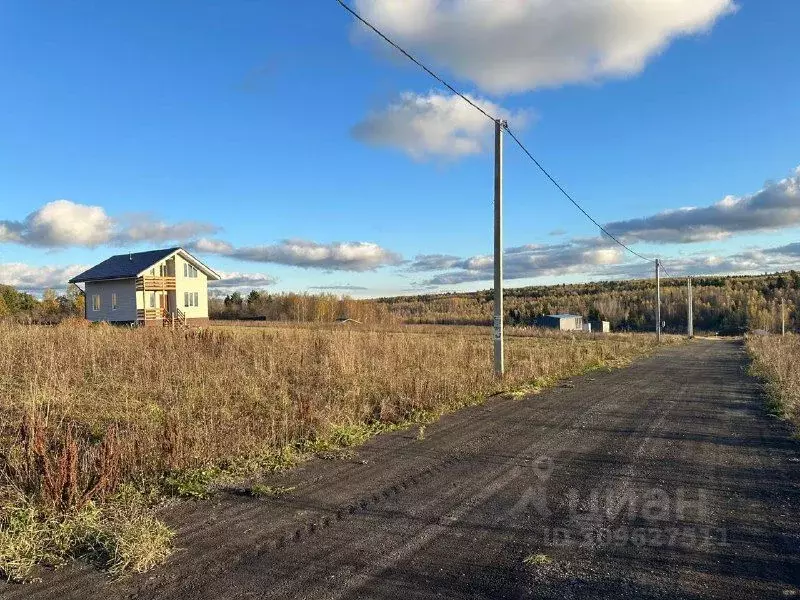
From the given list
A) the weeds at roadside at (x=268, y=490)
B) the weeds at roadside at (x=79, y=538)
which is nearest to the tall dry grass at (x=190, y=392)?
the weeds at roadside at (x=79, y=538)

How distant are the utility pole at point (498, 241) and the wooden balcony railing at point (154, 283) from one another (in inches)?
1340

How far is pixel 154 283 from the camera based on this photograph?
140ft

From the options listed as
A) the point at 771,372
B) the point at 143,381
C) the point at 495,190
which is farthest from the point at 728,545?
the point at 771,372

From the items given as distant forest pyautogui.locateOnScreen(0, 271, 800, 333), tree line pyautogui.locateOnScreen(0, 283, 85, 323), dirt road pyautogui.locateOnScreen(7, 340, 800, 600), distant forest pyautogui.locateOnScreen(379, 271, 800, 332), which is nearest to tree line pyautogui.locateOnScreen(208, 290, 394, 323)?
distant forest pyautogui.locateOnScreen(0, 271, 800, 333)

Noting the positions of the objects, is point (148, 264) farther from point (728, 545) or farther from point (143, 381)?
point (728, 545)

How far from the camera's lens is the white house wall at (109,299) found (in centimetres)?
4272

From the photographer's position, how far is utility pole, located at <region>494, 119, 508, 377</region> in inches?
569

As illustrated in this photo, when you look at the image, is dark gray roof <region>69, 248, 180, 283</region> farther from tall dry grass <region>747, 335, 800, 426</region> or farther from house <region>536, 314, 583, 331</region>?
house <region>536, 314, 583, 331</region>

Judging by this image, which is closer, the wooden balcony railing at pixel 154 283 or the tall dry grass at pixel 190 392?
the tall dry grass at pixel 190 392

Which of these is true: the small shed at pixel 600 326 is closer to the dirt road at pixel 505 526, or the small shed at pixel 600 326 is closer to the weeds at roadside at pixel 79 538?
the dirt road at pixel 505 526

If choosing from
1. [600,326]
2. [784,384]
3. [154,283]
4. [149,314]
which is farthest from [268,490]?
[600,326]

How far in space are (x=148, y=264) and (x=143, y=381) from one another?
3588 centimetres

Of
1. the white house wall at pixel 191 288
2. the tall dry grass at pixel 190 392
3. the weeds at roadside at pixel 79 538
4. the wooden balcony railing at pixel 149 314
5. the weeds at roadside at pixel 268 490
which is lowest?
the weeds at roadside at pixel 268 490

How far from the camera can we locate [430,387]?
35.7 feet
